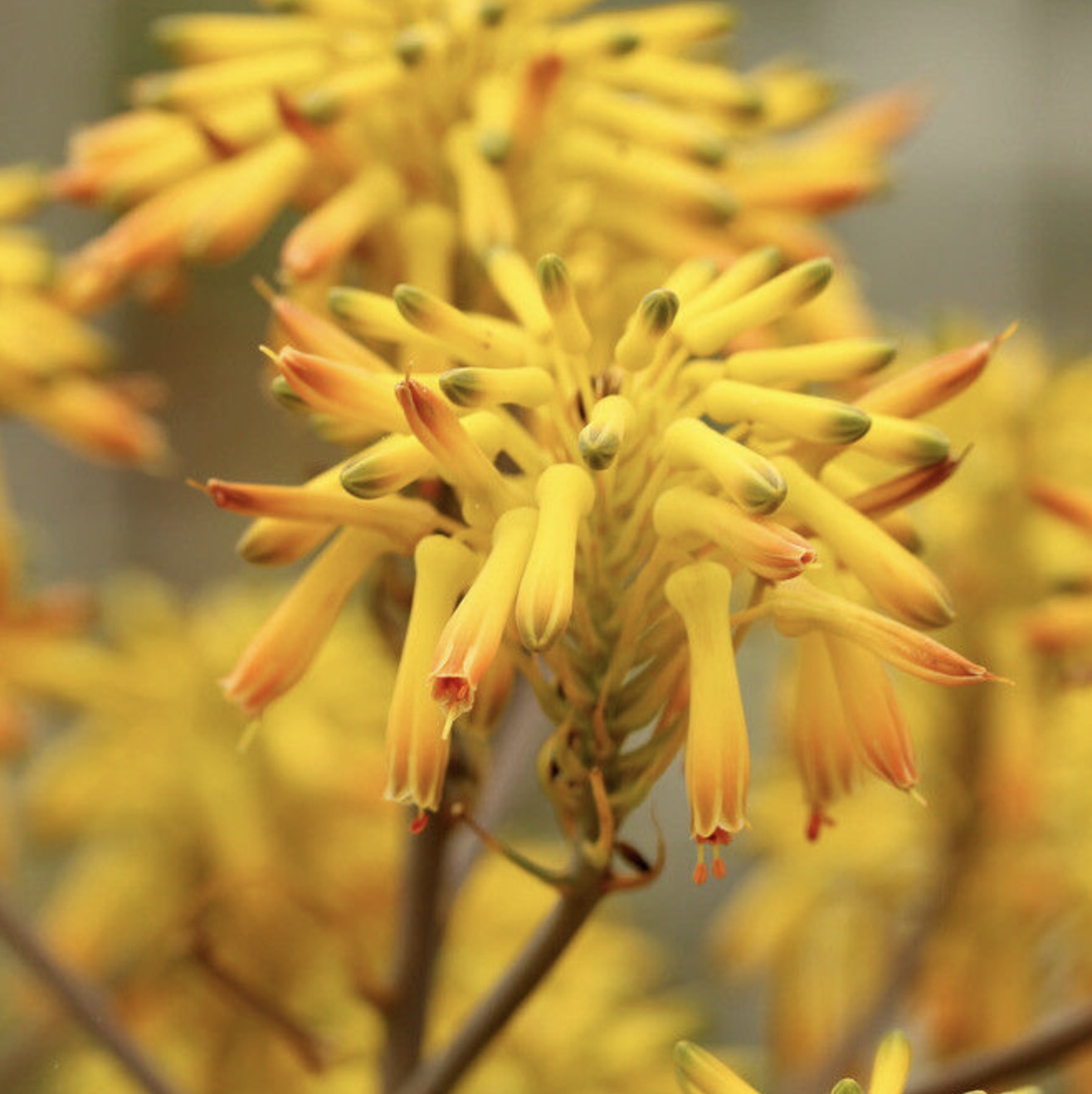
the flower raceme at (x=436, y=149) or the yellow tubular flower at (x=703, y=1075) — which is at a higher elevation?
the flower raceme at (x=436, y=149)

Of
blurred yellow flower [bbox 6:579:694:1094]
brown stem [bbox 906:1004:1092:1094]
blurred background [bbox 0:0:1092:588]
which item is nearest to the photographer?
brown stem [bbox 906:1004:1092:1094]

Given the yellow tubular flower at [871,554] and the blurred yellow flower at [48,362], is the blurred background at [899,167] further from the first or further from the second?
the yellow tubular flower at [871,554]

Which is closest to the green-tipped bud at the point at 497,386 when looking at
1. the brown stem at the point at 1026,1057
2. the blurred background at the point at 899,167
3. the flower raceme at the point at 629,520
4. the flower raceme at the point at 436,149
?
the flower raceme at the point at 629,520

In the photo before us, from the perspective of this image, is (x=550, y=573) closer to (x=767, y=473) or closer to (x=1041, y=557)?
(x=767, y=473)

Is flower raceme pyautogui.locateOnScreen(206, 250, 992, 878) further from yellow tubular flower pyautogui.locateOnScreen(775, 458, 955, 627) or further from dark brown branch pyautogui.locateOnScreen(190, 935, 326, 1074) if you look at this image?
dark brown branch pyautogui.locateOnScreen(190, 935, 326, 1074)

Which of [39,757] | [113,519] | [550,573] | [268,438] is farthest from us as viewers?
[113,519]

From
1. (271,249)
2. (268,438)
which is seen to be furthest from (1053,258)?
(271,249)

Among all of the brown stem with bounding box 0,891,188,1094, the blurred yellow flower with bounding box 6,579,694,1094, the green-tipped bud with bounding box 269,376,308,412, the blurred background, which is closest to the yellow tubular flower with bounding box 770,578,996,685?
the green-tipped bud with bounding box 269,376,308,412
